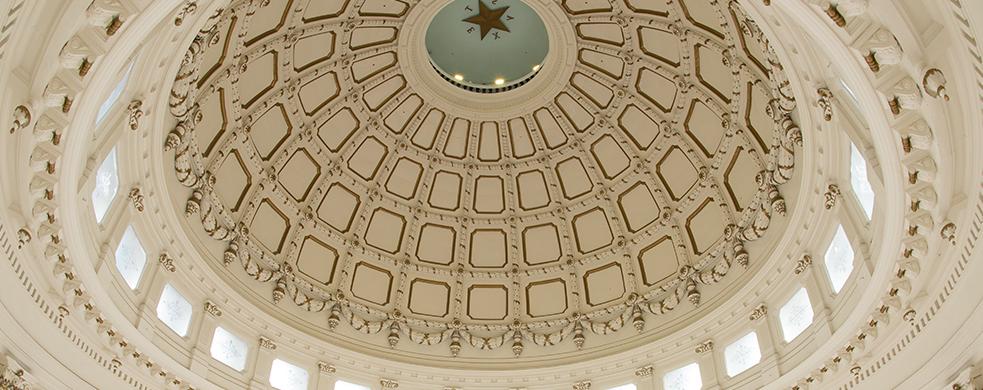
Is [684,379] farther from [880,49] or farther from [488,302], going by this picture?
[880,49]

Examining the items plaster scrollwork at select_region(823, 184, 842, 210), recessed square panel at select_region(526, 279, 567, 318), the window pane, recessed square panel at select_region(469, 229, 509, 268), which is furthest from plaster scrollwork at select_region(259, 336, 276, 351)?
plaster scrollwork at select_region(823, 184, 842, 210)

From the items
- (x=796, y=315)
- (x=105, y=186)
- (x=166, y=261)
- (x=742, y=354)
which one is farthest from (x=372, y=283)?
(x=796, y=315)

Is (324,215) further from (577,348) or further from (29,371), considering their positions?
(29,371)

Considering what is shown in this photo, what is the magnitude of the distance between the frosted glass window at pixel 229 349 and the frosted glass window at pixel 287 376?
3.12 ft

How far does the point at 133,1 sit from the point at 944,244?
13.2 metres

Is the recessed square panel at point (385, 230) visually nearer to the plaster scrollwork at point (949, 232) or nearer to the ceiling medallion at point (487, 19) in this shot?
the ceiling medallion at point (487, 19)

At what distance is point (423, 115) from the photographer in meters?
29.8

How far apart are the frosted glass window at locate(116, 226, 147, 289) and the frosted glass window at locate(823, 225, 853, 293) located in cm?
1535

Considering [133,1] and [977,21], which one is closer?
[977,21]

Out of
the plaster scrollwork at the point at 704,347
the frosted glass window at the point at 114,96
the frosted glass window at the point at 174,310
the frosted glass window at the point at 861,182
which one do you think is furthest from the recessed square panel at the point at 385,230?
the frosted glass window at the point at 861,182

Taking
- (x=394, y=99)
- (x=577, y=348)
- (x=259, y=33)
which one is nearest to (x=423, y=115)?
(x=394, y=99)

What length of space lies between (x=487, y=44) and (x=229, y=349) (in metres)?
13.7

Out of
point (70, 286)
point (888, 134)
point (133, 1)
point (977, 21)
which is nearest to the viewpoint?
point (977, 21)

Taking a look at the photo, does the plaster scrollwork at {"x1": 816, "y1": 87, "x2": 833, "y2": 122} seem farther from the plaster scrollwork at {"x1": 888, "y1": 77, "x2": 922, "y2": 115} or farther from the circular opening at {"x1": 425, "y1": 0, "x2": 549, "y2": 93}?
the circular opening at {"x1": 425, "y1": 0, "x2": 549, "y2": 93}
